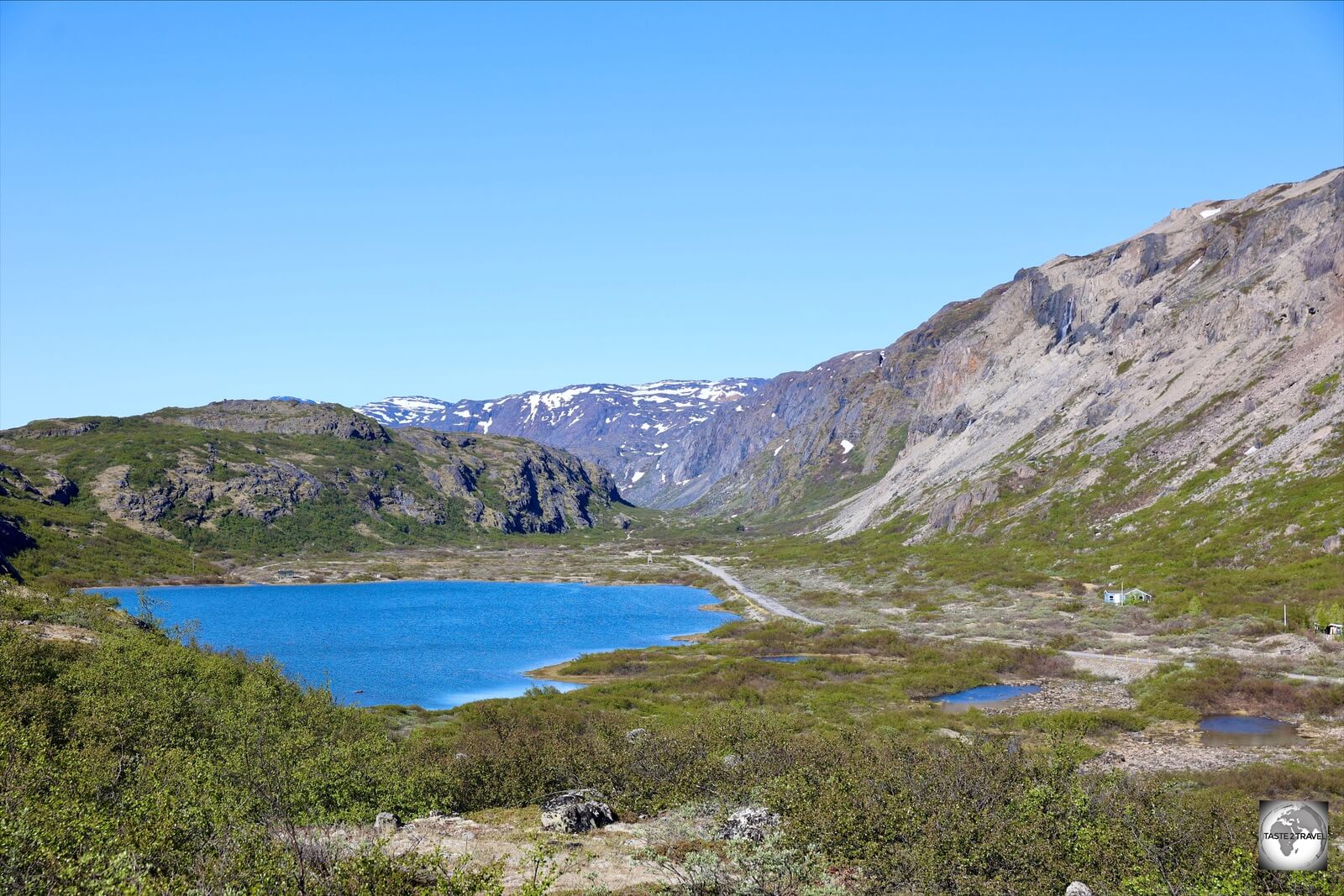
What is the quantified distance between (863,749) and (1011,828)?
1159 cm

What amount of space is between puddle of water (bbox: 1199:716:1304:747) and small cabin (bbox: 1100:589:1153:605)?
144 ft

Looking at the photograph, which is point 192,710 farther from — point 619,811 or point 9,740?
point 619,811

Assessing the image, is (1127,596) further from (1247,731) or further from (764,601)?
(764,601)

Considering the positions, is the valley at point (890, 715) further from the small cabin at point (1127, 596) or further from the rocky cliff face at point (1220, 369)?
the small cabin at point (1127, 596)

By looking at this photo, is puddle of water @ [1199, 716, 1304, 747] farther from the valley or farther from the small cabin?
the small cabin

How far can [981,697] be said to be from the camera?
231 ft

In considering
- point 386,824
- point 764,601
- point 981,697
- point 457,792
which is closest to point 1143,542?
point 764,601

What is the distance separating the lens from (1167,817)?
84.3ft

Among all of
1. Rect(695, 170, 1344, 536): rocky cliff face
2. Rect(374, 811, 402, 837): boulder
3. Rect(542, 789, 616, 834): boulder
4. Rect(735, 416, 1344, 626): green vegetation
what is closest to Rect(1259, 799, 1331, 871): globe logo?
Rect(542, 789, 616, 834): boulder

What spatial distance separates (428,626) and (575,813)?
4030 inches

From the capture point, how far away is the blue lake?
85812 millimetres

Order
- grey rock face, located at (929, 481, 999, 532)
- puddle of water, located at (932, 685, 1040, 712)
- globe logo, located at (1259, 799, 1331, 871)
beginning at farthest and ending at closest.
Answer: grey rock face, located at (929, 481, 999, 532), puddle of water, located at (932, 685, 1040, 712), globe logo, located at (1259, 799, 1331, 871)

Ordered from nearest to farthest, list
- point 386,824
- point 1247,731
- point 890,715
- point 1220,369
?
point 386,824, point 1247,731, point 890,715, point 1220,369

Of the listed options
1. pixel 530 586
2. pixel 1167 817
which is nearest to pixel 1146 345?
pixel 530 586
